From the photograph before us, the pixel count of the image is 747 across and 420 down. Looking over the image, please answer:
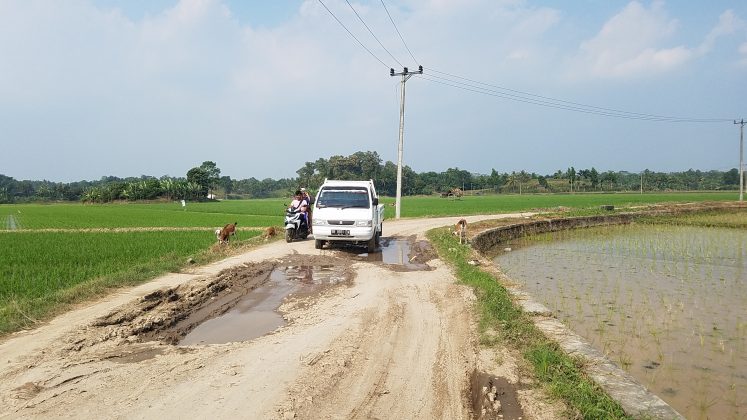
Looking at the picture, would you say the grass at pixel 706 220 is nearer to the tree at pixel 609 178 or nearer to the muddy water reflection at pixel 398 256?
the muddy water reflection at pixel 398 256

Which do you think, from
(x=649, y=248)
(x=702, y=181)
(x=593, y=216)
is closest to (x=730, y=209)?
(x=593, y=216)

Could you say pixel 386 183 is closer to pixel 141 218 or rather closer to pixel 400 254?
pixel 141 218

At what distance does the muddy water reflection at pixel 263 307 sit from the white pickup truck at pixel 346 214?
195 centimetres

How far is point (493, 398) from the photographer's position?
13.2 feet

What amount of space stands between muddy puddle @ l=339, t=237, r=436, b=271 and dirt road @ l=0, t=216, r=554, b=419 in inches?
135

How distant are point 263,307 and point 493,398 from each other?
4.32 metres

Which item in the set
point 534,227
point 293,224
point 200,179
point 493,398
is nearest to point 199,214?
point 293,224

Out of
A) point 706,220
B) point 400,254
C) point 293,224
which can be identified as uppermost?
point 293,224

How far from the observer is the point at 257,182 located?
128 metres

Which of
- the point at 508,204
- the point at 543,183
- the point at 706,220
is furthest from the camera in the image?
the point at 543,183

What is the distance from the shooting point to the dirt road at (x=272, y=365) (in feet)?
12.4

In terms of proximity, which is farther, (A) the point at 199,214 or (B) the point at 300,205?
(A) the point at 199,214

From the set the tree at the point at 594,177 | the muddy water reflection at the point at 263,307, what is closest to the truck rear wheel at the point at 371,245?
the muddy water reflection at the point at 263,307

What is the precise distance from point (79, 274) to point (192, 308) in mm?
3397
